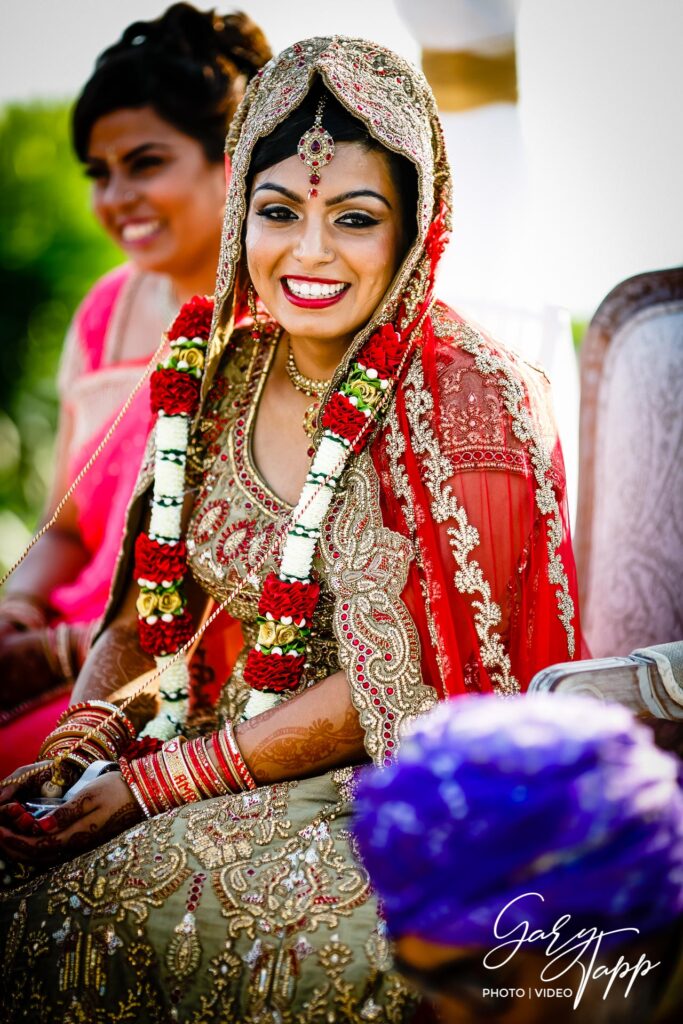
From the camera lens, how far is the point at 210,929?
1.62 meters

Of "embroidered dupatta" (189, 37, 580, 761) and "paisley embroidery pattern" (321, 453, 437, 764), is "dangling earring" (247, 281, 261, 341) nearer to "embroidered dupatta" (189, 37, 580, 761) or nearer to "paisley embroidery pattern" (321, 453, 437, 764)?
"embroidered dupatta" (189, 37, 580, 761)

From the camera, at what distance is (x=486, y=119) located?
3371 millimetres

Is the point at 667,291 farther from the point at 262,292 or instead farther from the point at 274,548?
the point at 274,548

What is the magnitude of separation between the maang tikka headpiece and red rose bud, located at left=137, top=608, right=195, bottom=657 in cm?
91

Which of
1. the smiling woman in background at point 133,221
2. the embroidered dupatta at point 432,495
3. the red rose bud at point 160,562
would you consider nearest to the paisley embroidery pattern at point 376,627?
the embroidered dupatta at point 432,495

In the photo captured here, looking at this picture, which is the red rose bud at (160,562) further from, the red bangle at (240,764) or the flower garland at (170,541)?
the red bangle at (240,764)

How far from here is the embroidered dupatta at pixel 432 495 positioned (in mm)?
1837

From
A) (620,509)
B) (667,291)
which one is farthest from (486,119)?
(620,509)

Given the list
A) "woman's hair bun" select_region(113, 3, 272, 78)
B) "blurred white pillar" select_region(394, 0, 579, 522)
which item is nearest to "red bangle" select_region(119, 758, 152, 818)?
"blurred white pillar" select_region(394, 0, 579, 522)

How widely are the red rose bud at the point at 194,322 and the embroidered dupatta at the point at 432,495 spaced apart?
274 mm

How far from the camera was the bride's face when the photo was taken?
1.95 meters

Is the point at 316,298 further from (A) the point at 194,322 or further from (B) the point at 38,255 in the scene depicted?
(B) the point at 38,255

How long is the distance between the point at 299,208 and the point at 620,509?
1.20 m

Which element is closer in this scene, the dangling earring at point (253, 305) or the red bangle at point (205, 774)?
the red bangle at point (205, 774)
